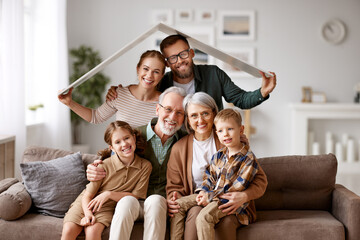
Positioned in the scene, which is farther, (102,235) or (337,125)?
(337,125)

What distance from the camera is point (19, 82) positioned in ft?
14.3

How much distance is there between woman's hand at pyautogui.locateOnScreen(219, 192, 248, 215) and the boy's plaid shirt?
33mm

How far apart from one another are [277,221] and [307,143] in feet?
14.3

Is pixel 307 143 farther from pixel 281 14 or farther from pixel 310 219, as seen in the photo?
pixel 310 219

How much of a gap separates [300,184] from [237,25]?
172 inches

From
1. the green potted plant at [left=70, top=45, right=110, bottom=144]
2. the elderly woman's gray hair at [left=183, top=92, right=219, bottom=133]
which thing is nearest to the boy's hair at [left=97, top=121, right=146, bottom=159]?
the elderly woman's gray hair at [left=183, top=92, right=219, bottom=133]

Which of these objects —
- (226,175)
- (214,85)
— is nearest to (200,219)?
(226,175)

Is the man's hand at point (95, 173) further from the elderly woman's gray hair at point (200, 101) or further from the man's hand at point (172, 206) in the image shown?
the elderly woman's gray hair at point (200, 101)

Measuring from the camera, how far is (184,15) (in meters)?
6.56

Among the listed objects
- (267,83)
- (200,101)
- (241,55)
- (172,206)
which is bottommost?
(172,206)

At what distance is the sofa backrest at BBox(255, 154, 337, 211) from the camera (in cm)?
264

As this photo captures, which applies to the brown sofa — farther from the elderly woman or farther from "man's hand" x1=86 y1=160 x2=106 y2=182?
"man's hand" x1=86 y1=160 x2=106 y2=182

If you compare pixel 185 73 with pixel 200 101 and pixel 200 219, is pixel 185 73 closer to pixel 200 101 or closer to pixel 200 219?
pixel 200 101

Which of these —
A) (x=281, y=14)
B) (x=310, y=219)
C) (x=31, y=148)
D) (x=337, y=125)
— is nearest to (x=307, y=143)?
(x=337, y=125)
